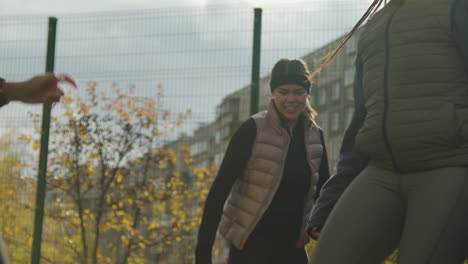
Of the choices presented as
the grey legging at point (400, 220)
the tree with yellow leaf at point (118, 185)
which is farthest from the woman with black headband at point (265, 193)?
the tree with yellow leaf at point (118, 185)

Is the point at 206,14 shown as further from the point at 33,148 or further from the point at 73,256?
the point at 73,256

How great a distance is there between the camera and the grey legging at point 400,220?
98.1 inches

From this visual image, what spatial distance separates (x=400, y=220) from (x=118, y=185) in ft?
16.5

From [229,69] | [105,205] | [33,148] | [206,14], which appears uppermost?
[206,14]

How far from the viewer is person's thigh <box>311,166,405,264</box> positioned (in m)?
2.66

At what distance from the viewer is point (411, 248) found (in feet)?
8.35

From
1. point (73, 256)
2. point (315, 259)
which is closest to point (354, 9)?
point (73, 256)

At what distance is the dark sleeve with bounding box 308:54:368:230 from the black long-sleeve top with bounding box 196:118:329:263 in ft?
3.87

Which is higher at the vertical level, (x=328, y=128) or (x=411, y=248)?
(x=328, y=128)

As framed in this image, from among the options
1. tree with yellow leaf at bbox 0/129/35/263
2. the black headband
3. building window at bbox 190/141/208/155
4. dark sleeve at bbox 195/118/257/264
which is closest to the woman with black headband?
dark sleeve at bbox 195/118/257/264

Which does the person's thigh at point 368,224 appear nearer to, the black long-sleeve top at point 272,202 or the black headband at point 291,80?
the black long-sleeve top at point 272,202

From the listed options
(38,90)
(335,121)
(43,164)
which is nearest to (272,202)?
(38,90)

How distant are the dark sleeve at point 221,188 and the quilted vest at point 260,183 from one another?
0.06 meters

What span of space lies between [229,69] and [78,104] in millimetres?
1616
